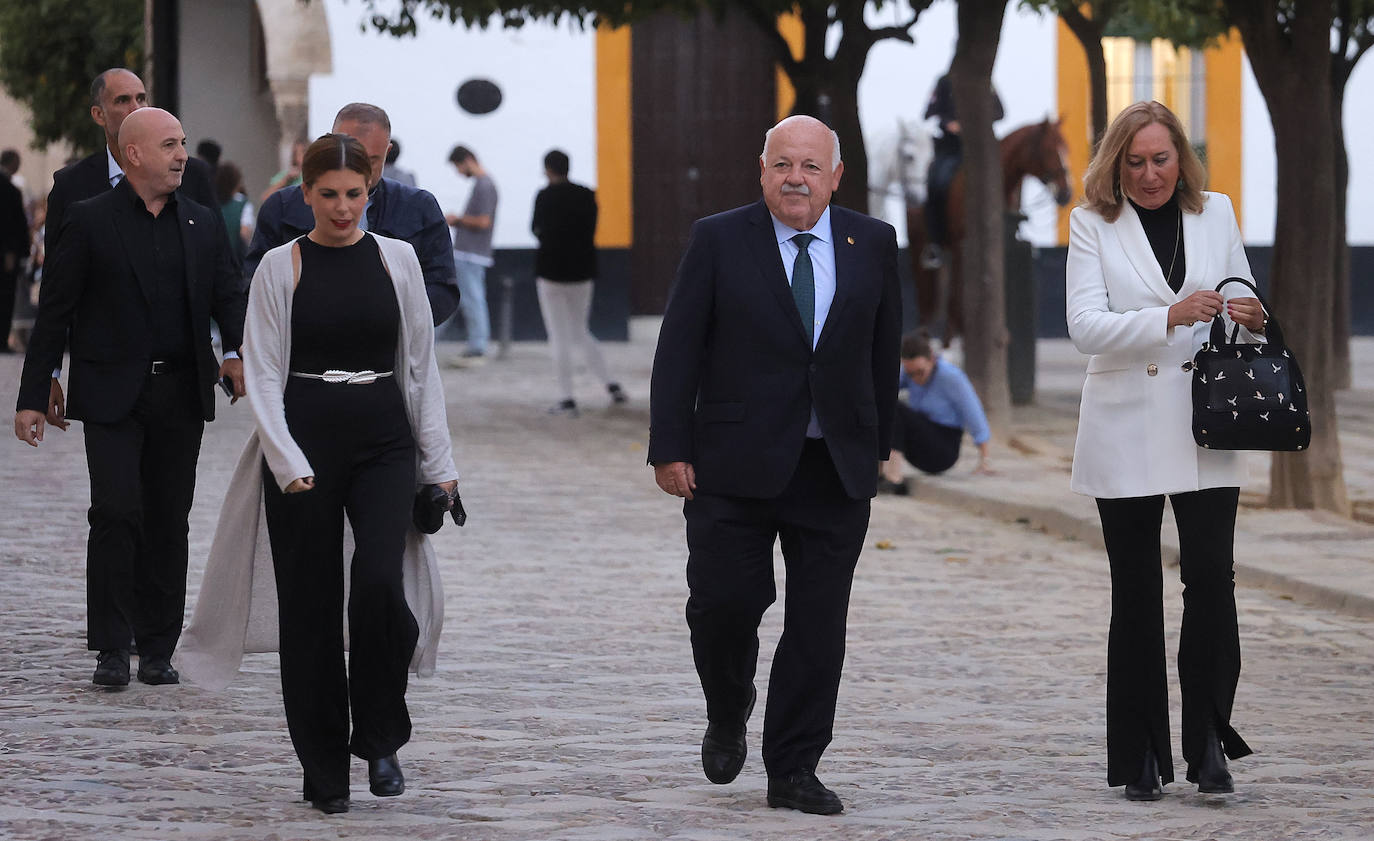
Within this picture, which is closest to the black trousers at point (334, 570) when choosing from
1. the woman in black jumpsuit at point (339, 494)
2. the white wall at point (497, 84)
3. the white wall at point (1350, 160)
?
the woman in black jumpsuit at point (339, 494)

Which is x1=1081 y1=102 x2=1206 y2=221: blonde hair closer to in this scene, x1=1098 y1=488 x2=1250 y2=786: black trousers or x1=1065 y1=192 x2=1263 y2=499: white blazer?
x1=1065 y1=192 x2=1263 y2=499: white blazer

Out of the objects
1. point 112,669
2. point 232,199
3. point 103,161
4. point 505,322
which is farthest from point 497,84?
point 112,669

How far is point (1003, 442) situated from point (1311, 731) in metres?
8.52

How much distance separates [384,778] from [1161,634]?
2.04 meters

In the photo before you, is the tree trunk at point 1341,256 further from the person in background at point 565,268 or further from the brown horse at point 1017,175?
the person in background at point 565,268

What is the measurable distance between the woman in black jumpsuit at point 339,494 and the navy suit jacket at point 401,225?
47.0 inches

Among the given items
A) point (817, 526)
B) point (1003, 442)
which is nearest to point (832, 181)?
point (817, 526)

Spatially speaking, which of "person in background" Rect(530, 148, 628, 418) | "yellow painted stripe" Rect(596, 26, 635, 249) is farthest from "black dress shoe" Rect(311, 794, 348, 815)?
"yellow painted stripe" Rect(596, 26, 635, 249)

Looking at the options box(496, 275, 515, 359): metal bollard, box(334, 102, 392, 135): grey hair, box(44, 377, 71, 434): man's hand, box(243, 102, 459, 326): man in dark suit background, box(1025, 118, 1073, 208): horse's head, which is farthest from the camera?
box(496, 275, 515, 359): metal bollard

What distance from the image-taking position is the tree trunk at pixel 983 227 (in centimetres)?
1538

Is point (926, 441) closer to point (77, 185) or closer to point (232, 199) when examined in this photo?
point (77, 185)

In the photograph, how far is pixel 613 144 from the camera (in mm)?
27422

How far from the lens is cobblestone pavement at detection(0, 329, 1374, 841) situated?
5594 mm

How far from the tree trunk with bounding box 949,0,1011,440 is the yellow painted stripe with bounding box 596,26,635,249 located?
12.1 meters
